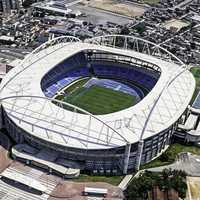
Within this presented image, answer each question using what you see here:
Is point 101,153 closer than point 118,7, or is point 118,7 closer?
point 101,153

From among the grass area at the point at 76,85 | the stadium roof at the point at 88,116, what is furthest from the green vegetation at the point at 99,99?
the stadium roof at the point at 88,116

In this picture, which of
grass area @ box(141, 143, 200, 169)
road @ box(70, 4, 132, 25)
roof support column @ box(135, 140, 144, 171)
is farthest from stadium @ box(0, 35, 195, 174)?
road @ box(70, 4, 132, 25)

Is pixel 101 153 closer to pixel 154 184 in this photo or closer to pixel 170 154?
pixel 154 184

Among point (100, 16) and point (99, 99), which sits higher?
point (100, 16)

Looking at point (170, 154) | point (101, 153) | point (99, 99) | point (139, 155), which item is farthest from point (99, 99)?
point (101, 153)

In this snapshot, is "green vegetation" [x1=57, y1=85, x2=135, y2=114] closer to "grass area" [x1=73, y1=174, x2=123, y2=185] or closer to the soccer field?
the soccer field

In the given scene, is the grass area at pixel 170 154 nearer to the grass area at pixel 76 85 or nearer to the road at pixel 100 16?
the grass area at pixel 76 85

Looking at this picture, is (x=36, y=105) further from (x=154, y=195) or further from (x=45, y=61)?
(x=154, y=195)

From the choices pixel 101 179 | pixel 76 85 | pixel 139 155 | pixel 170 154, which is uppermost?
pixel 76 85
